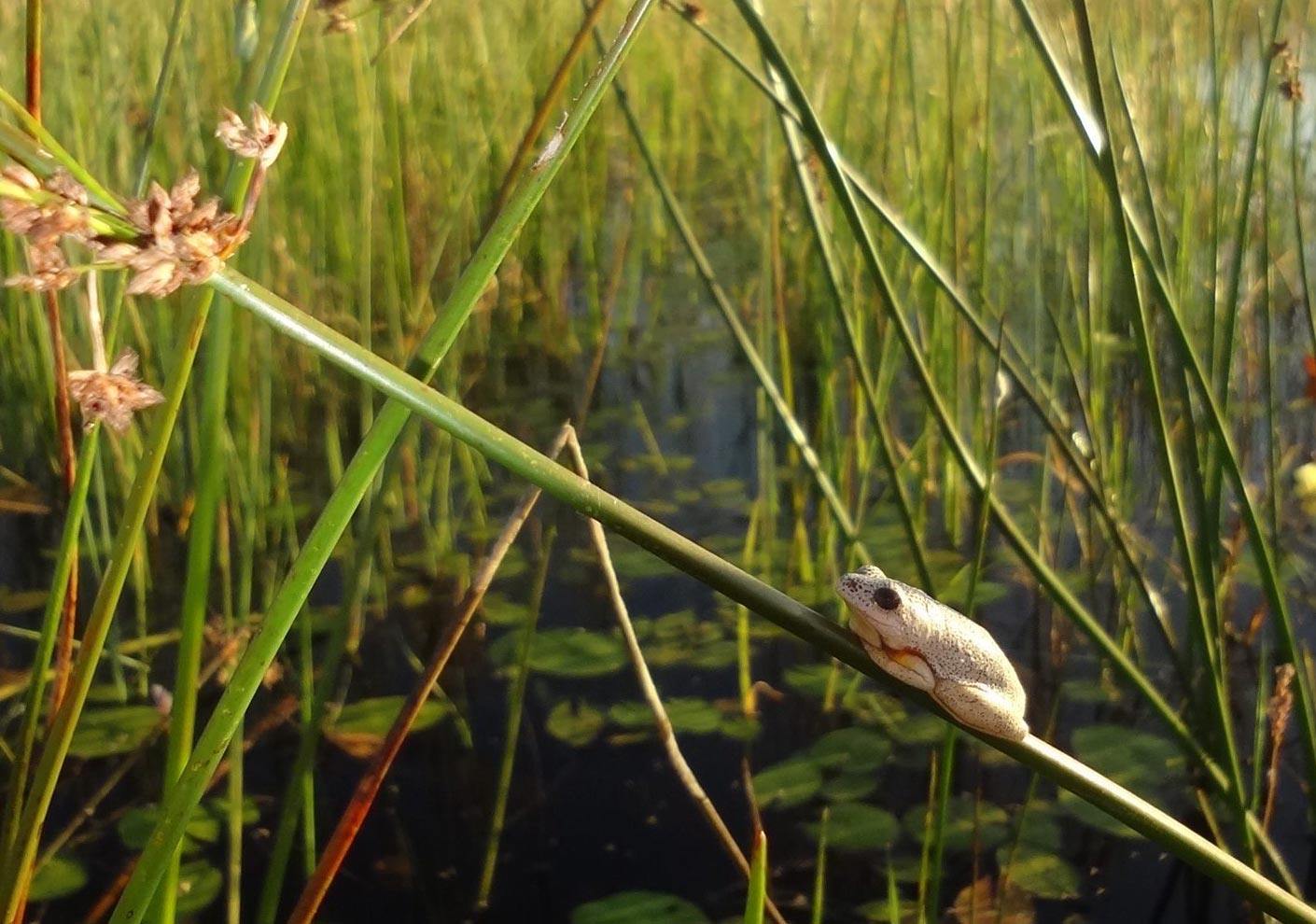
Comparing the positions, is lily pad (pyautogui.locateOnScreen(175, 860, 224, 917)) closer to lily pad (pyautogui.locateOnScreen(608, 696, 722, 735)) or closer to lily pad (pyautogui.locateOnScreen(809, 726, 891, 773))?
lily pad (pyautogui.locateOnScreen(608, 696, 722, 735))

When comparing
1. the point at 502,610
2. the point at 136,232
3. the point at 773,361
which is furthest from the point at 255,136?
the point at 773,361

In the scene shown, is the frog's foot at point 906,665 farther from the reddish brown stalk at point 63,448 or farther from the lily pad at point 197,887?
the lily pad at point 197,887

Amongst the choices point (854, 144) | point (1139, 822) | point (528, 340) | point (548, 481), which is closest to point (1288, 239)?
point (854, 144)

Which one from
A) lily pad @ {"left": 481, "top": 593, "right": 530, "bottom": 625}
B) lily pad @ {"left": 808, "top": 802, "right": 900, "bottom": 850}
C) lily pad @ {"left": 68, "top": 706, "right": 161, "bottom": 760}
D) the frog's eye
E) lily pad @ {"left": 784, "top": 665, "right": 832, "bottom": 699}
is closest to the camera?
the frog's eye

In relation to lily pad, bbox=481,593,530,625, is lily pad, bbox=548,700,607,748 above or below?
below

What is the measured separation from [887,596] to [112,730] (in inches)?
46.6

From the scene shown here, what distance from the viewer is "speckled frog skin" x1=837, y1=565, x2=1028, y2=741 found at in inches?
22.7

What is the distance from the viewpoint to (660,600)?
179 centimetres

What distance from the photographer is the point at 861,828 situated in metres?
1.28

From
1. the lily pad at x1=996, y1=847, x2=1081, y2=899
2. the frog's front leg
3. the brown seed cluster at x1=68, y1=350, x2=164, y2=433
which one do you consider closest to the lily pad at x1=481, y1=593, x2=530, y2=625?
the lily pad at x1=996, y1=847, x2=1081, y2=899

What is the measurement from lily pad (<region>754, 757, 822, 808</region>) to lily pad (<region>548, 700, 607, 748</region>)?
241mm

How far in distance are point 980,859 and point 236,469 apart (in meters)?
1.16

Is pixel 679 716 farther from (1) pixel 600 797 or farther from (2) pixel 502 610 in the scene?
(2) pixel 502 610

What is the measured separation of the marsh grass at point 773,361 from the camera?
0.60 meters
